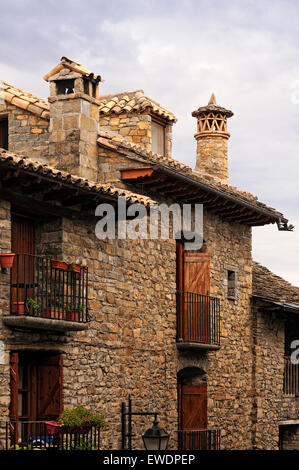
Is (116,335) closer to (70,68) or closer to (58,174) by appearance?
(58,174)

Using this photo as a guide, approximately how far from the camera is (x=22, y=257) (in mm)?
16312

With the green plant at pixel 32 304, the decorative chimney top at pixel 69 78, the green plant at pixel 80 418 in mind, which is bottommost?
the green plant at pixel 80 418

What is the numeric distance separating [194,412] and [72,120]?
6826 mm

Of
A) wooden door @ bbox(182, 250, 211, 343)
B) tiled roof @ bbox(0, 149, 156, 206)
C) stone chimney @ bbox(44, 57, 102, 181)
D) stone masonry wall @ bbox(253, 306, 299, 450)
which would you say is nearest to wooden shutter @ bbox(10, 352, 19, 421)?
tiled roof @ bbox(0, 149, 156, 206)

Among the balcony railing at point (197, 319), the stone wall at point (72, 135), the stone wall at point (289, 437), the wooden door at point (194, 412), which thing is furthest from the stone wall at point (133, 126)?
the stone wall at point (289, 437)

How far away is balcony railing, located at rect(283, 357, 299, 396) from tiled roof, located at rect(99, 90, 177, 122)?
7072 mm

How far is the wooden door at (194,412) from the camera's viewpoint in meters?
21.1

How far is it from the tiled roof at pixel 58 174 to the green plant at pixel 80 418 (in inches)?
138

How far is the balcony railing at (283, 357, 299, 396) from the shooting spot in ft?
84.1

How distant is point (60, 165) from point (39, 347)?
4.43m

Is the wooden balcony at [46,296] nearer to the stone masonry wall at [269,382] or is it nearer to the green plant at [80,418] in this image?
the green plant at [80,418]
